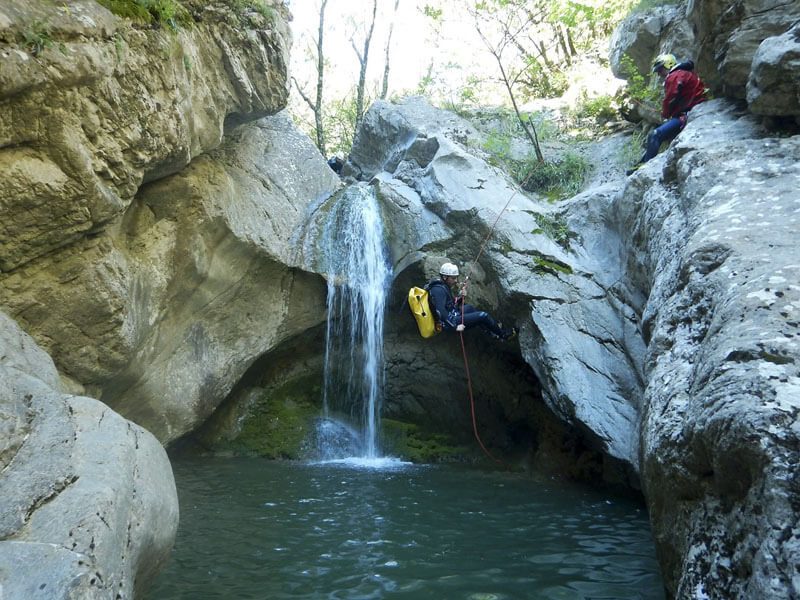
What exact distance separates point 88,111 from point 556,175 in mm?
8911

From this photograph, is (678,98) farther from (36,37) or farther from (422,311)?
(36,37)

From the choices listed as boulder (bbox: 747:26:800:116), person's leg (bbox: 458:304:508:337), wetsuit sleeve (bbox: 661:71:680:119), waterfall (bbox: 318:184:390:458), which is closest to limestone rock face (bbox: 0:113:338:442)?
waterfall (bbox: 318:184:390:458)

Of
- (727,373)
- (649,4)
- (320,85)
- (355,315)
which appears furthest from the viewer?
(320,85)

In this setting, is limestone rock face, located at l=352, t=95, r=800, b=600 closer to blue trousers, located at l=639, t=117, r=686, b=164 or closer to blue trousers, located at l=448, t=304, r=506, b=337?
blue trousers, located at l=448, t=304, r=506, b=337

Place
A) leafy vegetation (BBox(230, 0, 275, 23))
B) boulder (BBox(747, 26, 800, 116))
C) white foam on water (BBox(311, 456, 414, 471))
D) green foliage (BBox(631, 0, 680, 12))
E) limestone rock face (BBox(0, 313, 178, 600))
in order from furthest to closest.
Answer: green foliage (BBox(631, 0, 680, 12)) < white foam on water (BBox(311, 456, 414, 471)) < leafy vegetation (BBox(230, 0, 275, 23)) < boulder (BBox(747, 26, 800, 116)) < limestone rock face (BBox(0, 313, 178, 600))

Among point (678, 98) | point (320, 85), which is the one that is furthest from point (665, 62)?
point (320, 85)

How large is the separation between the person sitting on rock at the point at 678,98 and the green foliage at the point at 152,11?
7.26m

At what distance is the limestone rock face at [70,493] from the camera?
313 centimetres

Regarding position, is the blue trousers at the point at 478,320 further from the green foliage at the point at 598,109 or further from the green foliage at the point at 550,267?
the green foliage at the point at 598,109

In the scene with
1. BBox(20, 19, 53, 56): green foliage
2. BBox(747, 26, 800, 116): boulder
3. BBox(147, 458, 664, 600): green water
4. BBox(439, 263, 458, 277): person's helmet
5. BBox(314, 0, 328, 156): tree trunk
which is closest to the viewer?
BBox(147, 458, 664, 600): green water

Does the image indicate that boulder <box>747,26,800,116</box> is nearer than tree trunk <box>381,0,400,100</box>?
Yes

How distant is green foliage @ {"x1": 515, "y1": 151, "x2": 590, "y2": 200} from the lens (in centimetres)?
1159

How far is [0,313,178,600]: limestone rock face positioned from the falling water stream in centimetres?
100

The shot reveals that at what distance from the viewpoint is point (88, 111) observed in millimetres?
5887
